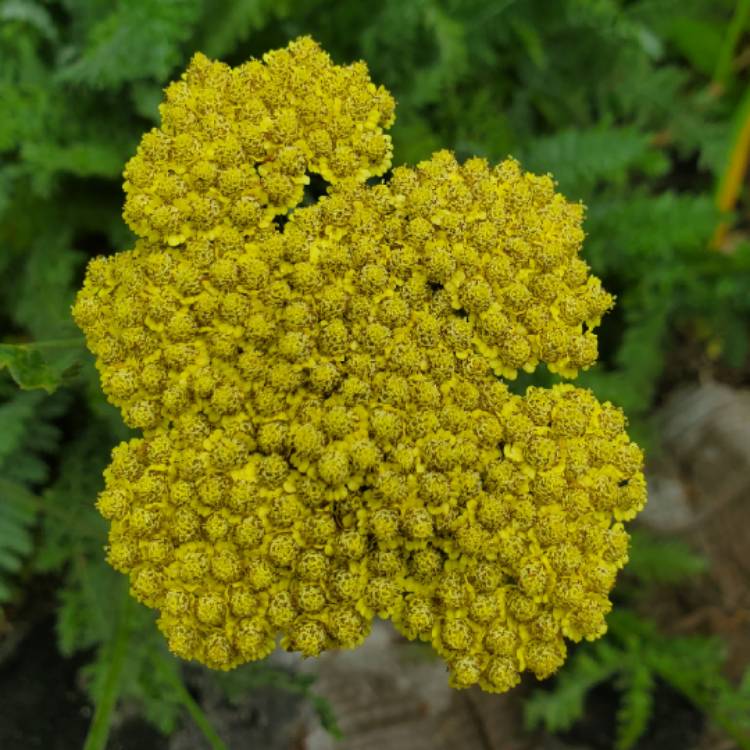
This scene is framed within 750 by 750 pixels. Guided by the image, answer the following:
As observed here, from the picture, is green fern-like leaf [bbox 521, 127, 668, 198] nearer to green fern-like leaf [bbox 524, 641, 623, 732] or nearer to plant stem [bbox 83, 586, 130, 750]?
green fern-like leaf [bbox 524, 641, 623, 732]

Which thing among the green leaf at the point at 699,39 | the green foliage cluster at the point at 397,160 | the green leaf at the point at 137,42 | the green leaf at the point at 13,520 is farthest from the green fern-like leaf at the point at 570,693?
the green leaf at the point at 699,39

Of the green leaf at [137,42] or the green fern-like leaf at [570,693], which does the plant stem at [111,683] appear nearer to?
the green fern-like leaf at [570,693]

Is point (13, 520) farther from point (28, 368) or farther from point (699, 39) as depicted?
point (699, 39)

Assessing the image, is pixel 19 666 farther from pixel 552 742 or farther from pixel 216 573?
pixel 552 742

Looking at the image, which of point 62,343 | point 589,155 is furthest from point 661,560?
point 62,343

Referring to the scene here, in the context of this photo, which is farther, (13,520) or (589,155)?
(589,155)

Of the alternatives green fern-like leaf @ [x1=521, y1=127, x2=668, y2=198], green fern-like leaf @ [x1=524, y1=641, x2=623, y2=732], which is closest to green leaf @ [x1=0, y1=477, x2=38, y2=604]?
green fern-like leaf @ [x1=524, y1=641, x2=623, y2=732]
